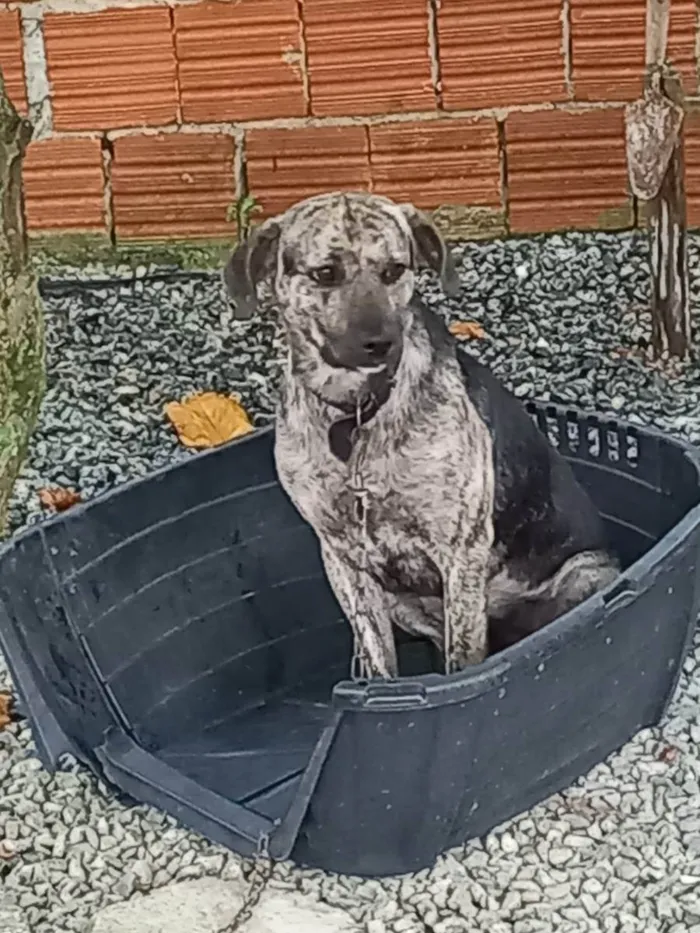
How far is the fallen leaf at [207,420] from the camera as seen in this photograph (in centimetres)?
A: 432

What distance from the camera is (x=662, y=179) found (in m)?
4.25

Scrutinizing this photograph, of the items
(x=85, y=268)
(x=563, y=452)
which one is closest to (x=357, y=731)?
(x=563, y=452)

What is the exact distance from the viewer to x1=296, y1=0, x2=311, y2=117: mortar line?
484 cm

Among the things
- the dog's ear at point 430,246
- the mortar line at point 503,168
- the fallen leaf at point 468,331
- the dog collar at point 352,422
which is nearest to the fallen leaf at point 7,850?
the dog collar at point 352,422

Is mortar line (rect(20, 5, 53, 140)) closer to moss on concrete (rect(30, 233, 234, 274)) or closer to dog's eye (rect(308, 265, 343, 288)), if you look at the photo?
moss on concrete (rect(30, 233, 234, 274))

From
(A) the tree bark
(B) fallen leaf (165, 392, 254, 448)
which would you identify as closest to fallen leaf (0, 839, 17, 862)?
(B) fallen leaf (165, 392, 254, 448)

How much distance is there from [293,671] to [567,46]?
2.23m

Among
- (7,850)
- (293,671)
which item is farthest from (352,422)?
(7,850)

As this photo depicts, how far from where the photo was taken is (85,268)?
514 cm

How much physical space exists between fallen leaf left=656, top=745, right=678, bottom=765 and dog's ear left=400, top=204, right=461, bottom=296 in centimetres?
99

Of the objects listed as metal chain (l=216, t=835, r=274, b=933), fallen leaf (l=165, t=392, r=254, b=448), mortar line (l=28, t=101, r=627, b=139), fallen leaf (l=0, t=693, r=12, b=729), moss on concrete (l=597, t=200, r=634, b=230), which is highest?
mortar line (l=28, t=101, r=627, b=139)

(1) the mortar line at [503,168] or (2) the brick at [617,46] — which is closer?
(2) the brick at [617,46]

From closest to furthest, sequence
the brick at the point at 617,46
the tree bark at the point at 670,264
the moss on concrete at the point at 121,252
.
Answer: the tree bark at the point at 670,264, the brick at the point at 617,46, the moss on concrete at the point at 121,252

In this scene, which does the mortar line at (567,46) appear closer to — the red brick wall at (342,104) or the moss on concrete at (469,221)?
the red brick wall at (342,104)
